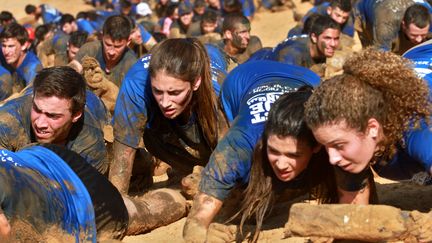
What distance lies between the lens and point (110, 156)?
557 centimetres

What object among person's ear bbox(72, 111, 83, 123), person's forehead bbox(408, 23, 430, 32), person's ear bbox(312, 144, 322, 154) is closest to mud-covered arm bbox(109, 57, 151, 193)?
person's ear bbox(72, 111, 83, 123)

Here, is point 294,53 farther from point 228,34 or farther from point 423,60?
point 423,60

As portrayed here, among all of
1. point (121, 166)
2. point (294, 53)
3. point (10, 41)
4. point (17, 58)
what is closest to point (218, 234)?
point (121, 166)

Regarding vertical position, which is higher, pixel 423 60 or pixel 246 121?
pixel 423 60

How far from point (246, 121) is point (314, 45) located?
4.06m

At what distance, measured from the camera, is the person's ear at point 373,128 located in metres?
3.55

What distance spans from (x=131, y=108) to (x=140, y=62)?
0.34 metres

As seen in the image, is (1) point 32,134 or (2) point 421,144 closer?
(2) point 421,144

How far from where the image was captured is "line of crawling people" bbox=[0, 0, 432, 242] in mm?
3572

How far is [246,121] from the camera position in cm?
409

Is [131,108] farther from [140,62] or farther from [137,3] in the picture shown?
[137,3]

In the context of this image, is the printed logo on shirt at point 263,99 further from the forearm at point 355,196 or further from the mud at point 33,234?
the mud at point 33,234

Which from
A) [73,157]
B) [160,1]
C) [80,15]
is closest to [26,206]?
[73,157]

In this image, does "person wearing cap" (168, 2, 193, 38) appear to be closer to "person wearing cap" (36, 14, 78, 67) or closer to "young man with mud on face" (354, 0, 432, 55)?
"person wearing cap" (36, 14, 78, 67)
